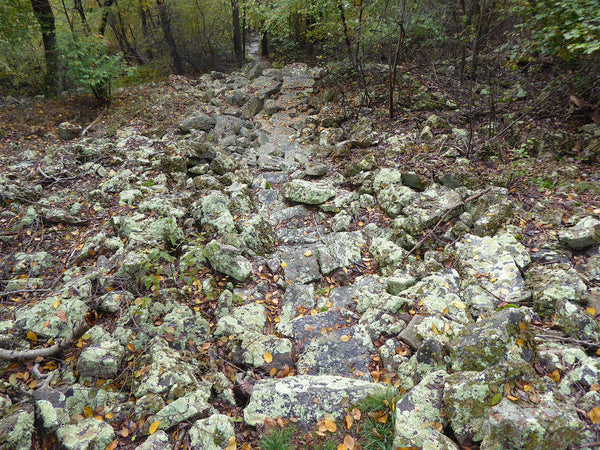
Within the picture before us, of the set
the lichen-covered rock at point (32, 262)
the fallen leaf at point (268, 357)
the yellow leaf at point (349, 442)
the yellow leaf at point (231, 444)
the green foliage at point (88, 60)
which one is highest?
the green foliage at point (88, 60)

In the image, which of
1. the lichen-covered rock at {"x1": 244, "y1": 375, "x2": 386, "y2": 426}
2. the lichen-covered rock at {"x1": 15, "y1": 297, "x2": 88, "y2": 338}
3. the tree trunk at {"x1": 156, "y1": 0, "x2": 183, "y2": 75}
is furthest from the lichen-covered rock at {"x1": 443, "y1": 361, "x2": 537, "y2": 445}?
the tree trunk at {"x1": 156, "y1": 0, "x2": 183, "y2": 75}

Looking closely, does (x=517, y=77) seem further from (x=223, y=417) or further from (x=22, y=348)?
(x=22, y=348)

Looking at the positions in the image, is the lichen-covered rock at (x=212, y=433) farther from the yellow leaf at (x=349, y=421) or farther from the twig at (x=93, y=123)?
the twig at (x=93, y=123)

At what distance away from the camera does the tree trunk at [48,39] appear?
9.22 metres

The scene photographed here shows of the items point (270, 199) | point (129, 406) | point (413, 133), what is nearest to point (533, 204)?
point (413, 133)

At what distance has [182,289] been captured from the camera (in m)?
3.93

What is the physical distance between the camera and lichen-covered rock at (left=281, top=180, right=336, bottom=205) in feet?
19.4

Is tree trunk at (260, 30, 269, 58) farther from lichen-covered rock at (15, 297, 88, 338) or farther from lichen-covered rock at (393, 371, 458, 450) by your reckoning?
lichen-covered rock at (393, 371, 458, 450)

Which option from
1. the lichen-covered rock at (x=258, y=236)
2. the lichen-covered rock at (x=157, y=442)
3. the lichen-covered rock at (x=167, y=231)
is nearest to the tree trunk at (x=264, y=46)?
the lichen-covered rock at (x=258, y=236)

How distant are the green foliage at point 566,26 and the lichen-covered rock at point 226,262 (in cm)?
514

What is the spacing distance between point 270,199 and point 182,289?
3039 mm

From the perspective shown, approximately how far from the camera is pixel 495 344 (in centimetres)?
248

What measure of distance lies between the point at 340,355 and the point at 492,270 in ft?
6.85

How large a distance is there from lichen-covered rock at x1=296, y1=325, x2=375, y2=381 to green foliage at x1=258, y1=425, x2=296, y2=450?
694mm
